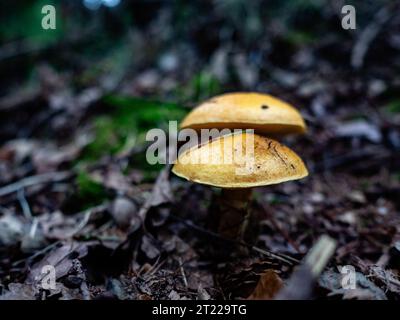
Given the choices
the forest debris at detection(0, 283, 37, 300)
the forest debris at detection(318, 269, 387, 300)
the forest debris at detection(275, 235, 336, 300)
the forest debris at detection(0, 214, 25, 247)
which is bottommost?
the forest debris at detection(0, 283, 37, 300)

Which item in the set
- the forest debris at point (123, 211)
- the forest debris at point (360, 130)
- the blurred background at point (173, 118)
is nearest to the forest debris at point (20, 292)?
the blurred background at point (173, 118)

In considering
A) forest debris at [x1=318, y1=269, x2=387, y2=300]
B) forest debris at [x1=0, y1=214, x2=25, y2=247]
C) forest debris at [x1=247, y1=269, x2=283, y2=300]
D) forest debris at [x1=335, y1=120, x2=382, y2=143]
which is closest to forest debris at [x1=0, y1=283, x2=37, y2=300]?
forest debris at [x1=0, y1=214, x2=25, y2=247]

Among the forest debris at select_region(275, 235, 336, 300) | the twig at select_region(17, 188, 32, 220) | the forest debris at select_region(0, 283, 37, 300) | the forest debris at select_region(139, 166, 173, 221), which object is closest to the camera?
the forest debris at select_region(275, 235, 336, 300)

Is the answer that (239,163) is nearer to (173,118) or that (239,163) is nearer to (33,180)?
(173,118)

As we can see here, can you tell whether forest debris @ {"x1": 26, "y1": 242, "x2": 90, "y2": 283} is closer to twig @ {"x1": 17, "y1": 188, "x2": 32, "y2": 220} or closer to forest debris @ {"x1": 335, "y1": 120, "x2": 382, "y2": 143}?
twig @ {"x1": 17, "y1": 188, "x2": 32, "y2": 220}
